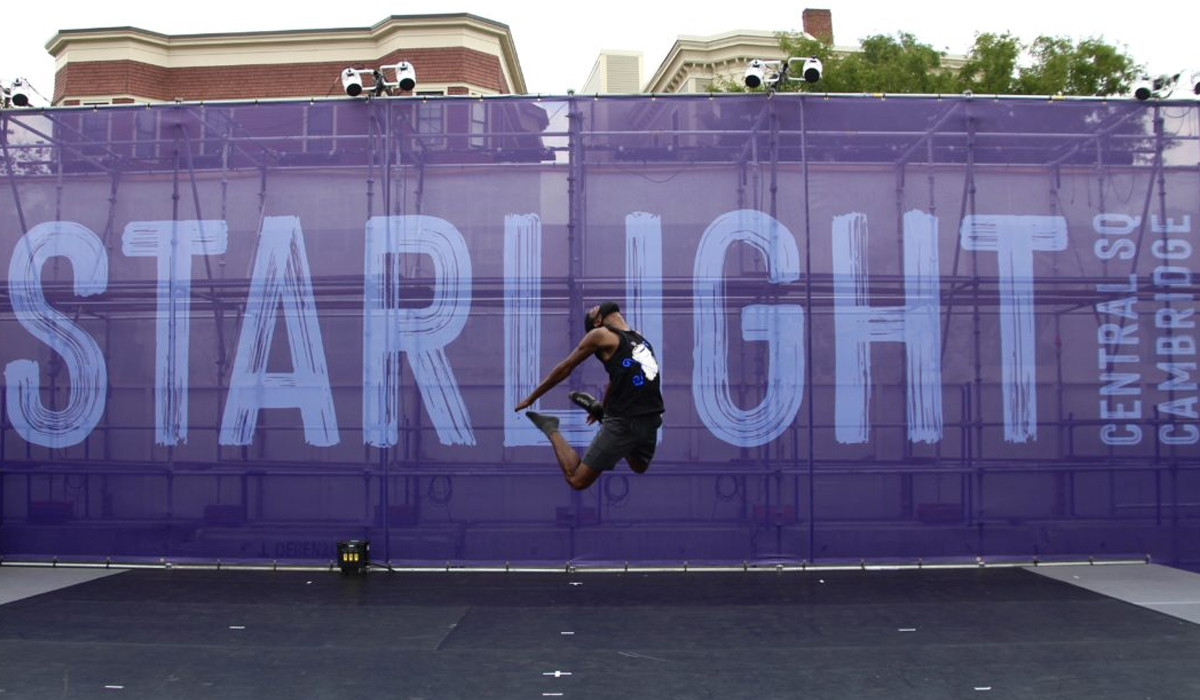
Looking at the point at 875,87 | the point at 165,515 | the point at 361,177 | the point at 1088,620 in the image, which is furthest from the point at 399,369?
the point at 875,87

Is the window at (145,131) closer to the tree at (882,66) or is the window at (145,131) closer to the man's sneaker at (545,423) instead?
the man's sneaker at (545,423)

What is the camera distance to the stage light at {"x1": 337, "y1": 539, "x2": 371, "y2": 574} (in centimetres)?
913

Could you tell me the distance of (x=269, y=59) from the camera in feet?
73.2

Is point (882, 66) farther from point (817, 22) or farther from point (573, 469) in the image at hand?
point (573, 469)

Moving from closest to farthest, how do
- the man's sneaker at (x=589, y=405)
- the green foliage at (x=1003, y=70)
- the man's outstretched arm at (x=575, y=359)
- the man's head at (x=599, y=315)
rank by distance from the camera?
the man's outstretched arm at (x=575, y=359)
the man's head at (x=599, y=315)
the man's sneaker at (x=589, y=405)
the green foliage at (x=1003, y=70)

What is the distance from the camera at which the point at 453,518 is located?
30.9 feet

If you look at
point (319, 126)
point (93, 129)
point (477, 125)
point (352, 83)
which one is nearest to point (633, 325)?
point (477, 125)

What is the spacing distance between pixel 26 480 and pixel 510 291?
5.01 meters

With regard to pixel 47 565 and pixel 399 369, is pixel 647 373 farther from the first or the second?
pixel 47 565

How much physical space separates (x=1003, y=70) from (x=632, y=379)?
13198mm

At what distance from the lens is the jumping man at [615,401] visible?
247 inches

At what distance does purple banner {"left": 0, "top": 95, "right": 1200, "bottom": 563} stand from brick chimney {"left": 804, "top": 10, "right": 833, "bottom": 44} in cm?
1876

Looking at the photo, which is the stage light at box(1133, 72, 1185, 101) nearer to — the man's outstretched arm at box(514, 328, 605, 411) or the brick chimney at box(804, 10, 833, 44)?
the man's outstretched arm at box(514, 328, 605, 411)

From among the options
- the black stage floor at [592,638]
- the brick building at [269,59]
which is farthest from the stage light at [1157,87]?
the brick building at [269,59]
